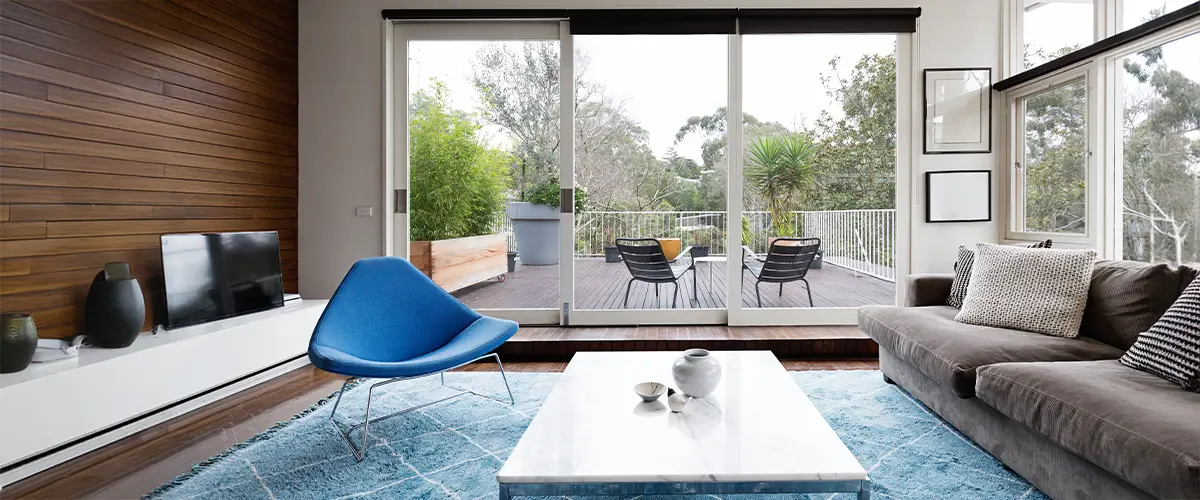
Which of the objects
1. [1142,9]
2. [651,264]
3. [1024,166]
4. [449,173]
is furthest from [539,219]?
[1142,9]

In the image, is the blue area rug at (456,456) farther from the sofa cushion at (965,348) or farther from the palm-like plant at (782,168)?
the palm-like plant at (782,168)

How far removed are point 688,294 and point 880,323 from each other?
162 centimetres

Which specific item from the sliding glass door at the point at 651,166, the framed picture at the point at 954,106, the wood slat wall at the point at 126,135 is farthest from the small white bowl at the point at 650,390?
the framed picture at the point at 954,106

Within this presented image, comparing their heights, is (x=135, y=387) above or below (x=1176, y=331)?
below

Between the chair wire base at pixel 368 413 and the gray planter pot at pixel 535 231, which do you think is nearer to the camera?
the chair wire base at pixel 368 413

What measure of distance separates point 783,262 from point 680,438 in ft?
9.57

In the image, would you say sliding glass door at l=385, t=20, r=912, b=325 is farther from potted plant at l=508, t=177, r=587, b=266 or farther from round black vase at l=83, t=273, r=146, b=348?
round black vase at l=83, t=273, r=146, b=348

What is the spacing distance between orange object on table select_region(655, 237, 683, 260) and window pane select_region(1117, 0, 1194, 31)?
9.86ft

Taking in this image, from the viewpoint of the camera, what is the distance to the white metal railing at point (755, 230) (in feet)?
14.0

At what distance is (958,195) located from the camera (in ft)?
13.7

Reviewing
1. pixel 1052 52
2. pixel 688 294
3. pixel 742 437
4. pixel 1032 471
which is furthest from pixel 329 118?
pixel 1052 52

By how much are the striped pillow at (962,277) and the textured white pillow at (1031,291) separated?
254mm

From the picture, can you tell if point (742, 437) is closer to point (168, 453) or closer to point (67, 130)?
point (168, 453)

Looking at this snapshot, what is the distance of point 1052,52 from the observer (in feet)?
12.5
